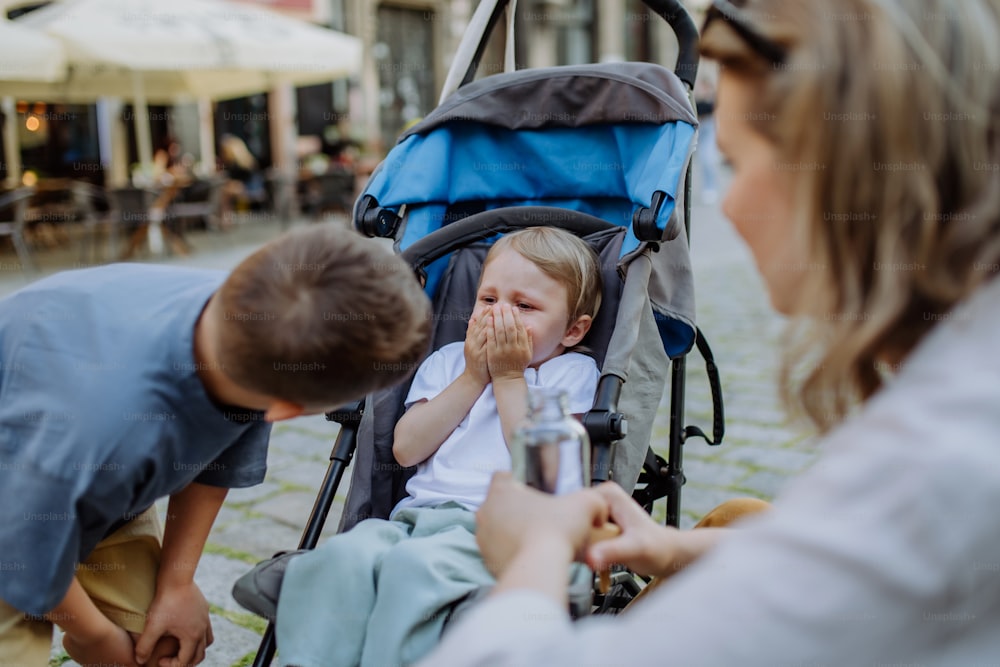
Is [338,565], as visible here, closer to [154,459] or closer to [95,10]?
[154,459]

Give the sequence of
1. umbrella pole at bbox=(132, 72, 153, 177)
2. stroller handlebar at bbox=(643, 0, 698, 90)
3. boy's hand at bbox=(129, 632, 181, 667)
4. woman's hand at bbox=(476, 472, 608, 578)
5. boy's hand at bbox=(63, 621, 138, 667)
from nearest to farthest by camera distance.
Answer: woman's hand at bbox=(476, 472, 608, 578) < boy's hand at bbox=(63, 621, 138, 667) < boy's hand at bbox=(129, 632, 181, 667) < stroller handlebar at bbox=(643, 0, 698, 90) < umbrella pole at bbox=(132, 72, 153, 177)

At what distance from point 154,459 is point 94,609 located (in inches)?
14.3

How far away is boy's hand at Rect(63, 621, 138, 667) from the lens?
1.71 m

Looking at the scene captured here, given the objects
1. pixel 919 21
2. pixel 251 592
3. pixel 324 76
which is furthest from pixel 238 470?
pixel 324 76

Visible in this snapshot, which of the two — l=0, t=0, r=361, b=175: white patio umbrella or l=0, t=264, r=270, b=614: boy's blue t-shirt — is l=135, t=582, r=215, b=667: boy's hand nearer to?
l=0, t=264, r=270, b=614: boy's blue t-shirt

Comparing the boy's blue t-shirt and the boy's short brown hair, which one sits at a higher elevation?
the boy's short brown hair

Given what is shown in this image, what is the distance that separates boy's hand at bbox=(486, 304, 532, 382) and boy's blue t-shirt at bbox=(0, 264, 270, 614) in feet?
2.25

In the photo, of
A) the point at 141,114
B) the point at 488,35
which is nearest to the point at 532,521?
the point at 488,35

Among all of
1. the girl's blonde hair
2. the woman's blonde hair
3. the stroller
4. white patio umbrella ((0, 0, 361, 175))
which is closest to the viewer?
the woman's blonde hair

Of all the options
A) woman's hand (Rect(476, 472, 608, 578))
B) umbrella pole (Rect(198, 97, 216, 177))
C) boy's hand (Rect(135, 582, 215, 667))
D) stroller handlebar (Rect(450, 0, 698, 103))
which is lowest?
umbrella pole (Rect(198, 97, 216, 177))

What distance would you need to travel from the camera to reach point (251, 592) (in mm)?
1720

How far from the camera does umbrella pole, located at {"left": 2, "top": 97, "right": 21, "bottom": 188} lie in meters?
12.4

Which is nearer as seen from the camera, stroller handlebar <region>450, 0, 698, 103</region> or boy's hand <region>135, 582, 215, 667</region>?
boy's hand <region>135, 582, 215, 667</region>

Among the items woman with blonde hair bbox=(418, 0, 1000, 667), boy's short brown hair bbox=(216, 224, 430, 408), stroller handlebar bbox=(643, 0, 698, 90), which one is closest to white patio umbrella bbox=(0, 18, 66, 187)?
stroller handlebar bbox=(643, 0, 698, 90)
